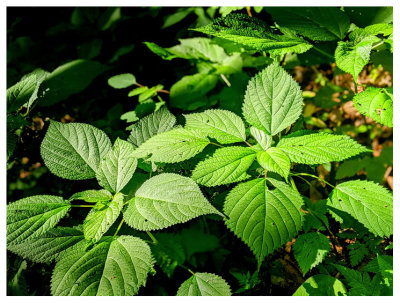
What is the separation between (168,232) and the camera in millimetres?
1418

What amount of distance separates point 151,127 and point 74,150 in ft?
1.13

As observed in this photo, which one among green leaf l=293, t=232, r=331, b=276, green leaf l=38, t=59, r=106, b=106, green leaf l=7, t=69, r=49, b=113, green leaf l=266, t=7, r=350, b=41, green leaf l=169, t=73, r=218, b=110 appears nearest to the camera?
green leaf l=293, t=232, r=331, b=276

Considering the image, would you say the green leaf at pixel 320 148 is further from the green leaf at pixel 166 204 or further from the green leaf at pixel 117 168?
the green leaf at pixel 117 168

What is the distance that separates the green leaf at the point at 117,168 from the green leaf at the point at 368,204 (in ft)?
2.68

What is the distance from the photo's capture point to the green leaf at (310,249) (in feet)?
3.70

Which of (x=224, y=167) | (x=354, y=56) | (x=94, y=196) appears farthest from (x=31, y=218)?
(x=354, y=56)

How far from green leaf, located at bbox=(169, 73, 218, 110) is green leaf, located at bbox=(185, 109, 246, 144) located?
2.20 feet

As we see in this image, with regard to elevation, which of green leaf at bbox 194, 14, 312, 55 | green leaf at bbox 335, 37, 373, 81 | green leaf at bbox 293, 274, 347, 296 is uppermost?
green leaf at bbox 194, 14, 312, 55

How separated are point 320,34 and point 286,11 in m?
0.21

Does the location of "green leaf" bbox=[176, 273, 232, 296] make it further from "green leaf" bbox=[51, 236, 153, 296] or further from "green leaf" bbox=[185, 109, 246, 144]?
"green leaf" bbox=[185, 109, 246, 144]

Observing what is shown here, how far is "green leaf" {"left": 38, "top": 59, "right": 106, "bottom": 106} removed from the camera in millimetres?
1846

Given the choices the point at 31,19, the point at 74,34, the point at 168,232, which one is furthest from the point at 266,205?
the point at 31,19

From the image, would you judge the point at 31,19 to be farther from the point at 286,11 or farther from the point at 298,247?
the point at 298,247

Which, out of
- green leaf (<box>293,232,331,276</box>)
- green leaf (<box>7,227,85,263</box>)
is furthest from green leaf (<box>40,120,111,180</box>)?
green leaf (<box>293,232,331,276</box>)
